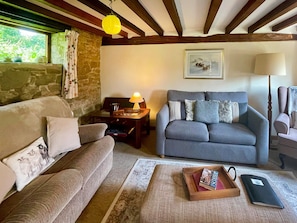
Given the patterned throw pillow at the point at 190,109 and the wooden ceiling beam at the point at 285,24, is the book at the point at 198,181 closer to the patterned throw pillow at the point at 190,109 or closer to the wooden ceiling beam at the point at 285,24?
the patterned throw pillow at the point at 190,109

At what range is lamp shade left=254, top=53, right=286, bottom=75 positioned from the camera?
340 cm

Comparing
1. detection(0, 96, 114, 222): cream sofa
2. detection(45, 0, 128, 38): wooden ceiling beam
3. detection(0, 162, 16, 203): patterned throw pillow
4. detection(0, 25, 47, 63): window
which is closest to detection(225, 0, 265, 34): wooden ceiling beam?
detection(45, 0, 128, 38): wooden ceiling beam

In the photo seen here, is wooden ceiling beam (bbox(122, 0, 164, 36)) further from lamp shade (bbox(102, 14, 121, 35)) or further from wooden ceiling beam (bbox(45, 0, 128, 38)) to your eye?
wooden ceiling beam (bbox(45, 0, 128, 38))

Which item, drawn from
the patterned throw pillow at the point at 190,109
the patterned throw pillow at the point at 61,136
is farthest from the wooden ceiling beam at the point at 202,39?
the patterned throw pillow at the point at 61,136

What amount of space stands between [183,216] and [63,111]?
1908 mm

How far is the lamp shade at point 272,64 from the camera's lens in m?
3.40

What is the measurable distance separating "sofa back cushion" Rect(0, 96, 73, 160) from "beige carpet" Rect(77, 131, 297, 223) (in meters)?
0.86

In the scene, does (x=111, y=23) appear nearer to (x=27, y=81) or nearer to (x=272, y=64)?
(x=27, y=81)

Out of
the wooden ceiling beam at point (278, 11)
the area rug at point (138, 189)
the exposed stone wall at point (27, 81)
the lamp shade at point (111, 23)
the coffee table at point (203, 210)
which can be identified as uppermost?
the wooden ceiling beam at point (278, 11)

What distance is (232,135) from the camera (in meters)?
2.96

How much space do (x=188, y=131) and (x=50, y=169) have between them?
6.20 ft

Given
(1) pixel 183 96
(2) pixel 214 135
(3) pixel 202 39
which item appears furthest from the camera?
(3) pixel 202 39

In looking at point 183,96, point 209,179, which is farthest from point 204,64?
point 209,179

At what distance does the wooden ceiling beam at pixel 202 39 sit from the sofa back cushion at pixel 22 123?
8.35ft
